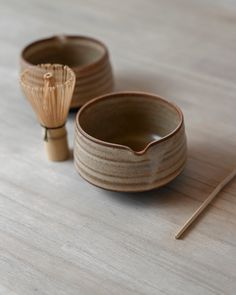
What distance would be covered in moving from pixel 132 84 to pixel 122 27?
30 centimetres

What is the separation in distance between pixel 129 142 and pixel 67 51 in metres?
0.32

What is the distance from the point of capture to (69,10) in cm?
153

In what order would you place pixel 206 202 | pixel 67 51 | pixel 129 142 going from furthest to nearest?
pixel 67 51 → pixel 129 142 → pixel 206 202

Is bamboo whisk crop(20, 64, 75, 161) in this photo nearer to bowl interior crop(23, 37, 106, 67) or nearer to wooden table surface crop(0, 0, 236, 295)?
wooden table surface crop(0, 0, 236, 295)

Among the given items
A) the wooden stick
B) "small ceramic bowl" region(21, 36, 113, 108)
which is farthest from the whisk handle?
the wooden stick

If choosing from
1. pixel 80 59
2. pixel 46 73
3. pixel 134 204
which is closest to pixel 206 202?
pixel 134 204

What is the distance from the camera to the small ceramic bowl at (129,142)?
792 mm

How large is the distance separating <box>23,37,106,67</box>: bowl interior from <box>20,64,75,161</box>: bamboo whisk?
18 cm

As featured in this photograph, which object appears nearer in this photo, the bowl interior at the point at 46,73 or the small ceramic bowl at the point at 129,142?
the small ceramic bowl at the point at 129,142

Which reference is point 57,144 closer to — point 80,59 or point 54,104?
point 54,104

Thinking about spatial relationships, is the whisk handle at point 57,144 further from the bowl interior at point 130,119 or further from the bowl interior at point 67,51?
the bowl interior at point 67,51

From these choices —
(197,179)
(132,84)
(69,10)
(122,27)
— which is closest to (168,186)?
(197,179)

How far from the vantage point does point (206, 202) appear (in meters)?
0.83

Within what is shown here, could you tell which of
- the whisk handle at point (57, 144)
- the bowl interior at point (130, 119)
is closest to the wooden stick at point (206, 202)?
the bowl interior at point (130, 119)
